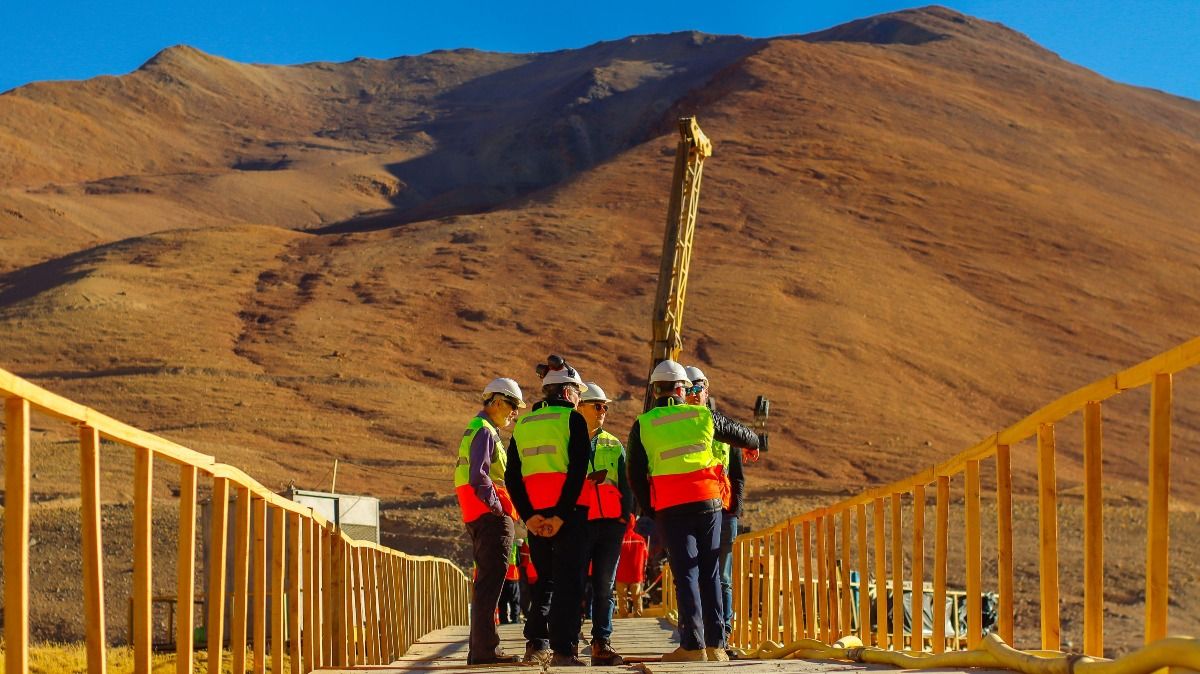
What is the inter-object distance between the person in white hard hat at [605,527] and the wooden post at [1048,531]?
2978mm

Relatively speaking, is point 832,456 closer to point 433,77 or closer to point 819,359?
point 819,359

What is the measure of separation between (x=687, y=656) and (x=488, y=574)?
140 centimetres

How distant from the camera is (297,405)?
50.8 meters

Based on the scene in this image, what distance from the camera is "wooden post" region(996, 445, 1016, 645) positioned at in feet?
22.5

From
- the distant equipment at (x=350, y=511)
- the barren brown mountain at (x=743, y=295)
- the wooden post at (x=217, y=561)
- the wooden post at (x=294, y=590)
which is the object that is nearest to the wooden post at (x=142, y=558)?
the wooden post at (x=217, y=561)

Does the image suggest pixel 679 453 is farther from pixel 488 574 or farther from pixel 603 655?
pixel 488 574

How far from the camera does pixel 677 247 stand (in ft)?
88.5

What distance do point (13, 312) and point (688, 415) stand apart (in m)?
55.5

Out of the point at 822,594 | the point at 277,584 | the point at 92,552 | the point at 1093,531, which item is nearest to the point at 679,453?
the point at 277,584

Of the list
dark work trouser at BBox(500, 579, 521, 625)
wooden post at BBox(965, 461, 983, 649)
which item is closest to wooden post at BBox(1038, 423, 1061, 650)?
wooden post at BBox(965, 461, 983, 649)

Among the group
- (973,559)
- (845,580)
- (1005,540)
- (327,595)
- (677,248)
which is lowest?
(845,580)

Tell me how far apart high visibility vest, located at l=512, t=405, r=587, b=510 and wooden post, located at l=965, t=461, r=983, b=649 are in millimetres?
2387

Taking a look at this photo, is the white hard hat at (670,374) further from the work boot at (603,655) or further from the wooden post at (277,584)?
the wooden post at (277,584)

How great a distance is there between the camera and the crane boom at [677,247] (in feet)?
83.7
